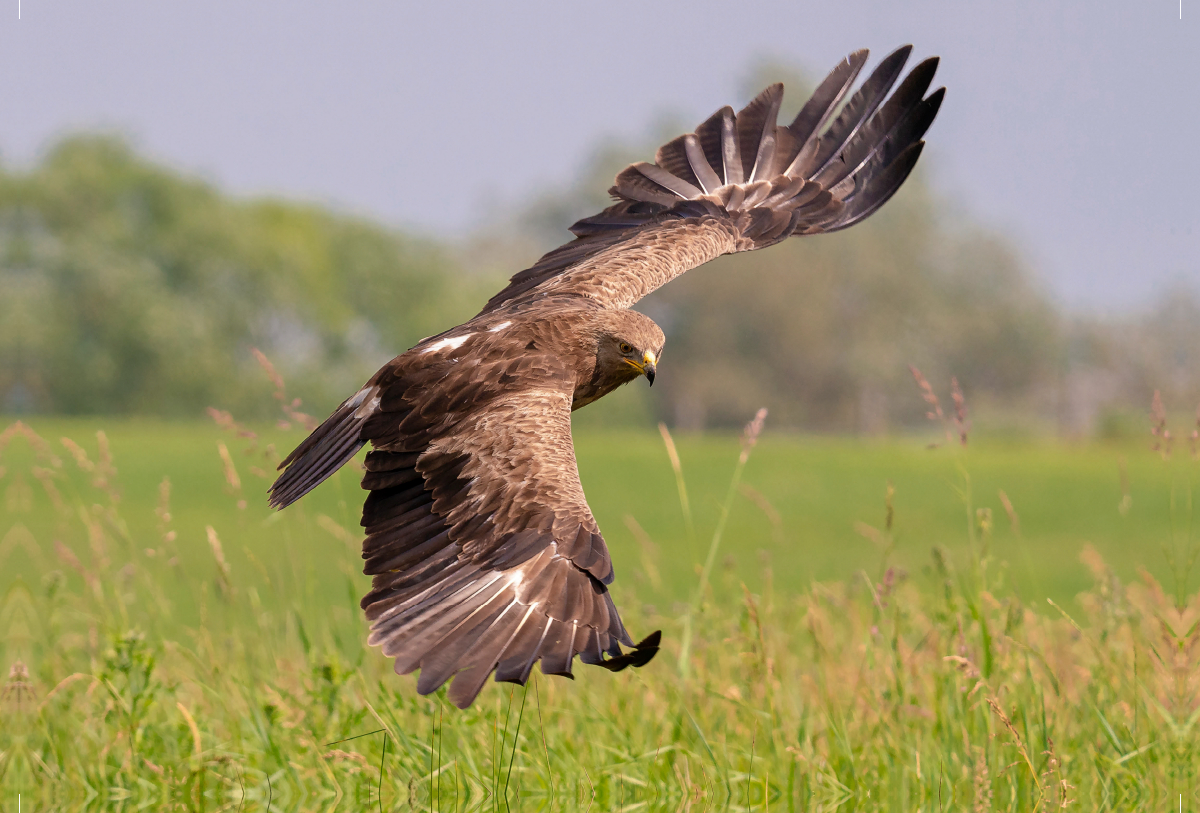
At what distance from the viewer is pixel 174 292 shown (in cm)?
5312

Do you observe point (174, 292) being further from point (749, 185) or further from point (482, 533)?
point (482, 533)

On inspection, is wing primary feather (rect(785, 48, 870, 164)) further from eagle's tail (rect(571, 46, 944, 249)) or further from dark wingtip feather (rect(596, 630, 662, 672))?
dark wingtip feather (rect(596, 630, 662, 672))

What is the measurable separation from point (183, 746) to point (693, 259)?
154 inches

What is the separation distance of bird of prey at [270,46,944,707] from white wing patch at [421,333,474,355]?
0.01 metres

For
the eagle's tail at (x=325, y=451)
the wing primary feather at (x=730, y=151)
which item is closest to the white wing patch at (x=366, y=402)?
the eagle's tail at (x=325, y=451)

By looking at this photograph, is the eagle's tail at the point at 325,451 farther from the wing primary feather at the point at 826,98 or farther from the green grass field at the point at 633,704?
the wing primary feather at the point at 826,98

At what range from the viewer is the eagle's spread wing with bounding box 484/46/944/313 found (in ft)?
23.2

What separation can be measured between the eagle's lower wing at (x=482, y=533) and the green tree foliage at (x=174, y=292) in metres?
43.5

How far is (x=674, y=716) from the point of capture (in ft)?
15.8

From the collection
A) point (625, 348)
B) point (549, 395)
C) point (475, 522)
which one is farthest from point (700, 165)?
point (475, 522)

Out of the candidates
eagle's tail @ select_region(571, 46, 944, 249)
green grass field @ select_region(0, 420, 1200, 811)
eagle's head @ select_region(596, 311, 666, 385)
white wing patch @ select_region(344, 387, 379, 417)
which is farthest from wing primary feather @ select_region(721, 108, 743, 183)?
white wing patch @ select_region(344, 387, 379, 417)

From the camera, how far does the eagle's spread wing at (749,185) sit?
23.2 ft

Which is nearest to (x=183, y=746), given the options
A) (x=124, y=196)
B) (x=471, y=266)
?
(x=124, y=196)

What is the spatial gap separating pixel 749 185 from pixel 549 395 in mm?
3515
